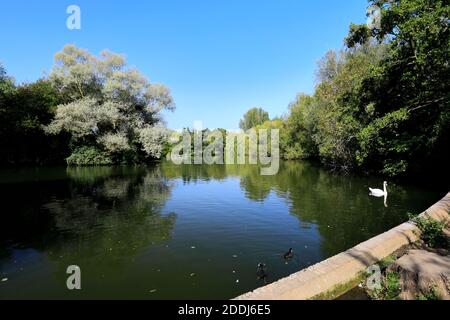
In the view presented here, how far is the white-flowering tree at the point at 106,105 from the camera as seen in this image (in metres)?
34.9

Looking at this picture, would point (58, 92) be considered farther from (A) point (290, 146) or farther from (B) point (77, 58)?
(A) point (290, 146)

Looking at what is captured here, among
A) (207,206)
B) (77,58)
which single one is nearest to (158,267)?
(207,206)

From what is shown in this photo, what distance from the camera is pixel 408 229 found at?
6.46m

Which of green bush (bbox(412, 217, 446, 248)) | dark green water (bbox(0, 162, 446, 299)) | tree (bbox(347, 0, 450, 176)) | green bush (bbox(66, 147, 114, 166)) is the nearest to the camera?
green bush (bbox(412, 217, 446, 248))

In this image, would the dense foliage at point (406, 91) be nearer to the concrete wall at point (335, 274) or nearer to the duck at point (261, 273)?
the concrete wall at point (335, 274)

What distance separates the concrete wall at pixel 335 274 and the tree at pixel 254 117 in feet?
283

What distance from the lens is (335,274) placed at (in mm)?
4520

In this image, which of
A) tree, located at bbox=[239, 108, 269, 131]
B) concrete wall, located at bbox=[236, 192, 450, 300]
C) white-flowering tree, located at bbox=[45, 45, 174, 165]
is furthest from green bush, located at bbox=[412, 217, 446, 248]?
tree, located at bbox=[239, 108, 269, 131]

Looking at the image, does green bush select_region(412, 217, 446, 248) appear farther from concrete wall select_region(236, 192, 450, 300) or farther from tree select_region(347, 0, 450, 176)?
tree select_region(347, 0, 450, 176)

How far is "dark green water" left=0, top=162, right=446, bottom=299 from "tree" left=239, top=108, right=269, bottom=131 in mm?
76153

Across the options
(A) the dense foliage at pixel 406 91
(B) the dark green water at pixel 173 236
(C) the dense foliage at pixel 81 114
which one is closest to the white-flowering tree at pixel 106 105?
(C) the dense foliage at pixel 81 114

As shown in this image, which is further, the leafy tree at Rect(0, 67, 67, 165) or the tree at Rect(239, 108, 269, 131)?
the tree at Rect(239, 108, 269, 131)

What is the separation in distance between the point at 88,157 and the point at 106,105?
7.05 m

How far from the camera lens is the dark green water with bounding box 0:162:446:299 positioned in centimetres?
589
